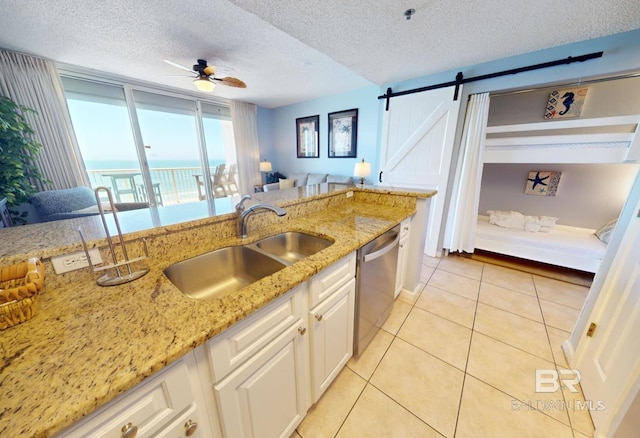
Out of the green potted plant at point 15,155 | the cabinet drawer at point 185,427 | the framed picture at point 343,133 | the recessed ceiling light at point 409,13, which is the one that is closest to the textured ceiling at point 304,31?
the recessed ceiling light at point 409,13

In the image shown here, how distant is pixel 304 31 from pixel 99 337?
84.5 inches

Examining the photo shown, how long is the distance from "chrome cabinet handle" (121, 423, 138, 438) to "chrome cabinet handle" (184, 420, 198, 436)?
135 millimetres

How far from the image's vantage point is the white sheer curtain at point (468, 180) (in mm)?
2338

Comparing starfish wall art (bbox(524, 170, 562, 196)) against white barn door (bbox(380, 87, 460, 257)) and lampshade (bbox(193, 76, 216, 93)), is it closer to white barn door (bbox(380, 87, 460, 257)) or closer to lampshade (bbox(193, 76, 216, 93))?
white barn door (bbox(380, 87, 460, 257))

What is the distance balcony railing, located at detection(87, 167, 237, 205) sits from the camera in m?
3.68

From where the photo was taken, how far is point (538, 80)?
2.03m

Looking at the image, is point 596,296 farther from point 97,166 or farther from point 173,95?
point 97,166

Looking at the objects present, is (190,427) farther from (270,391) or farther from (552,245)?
(552,245)

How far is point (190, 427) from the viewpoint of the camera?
1.95 ft

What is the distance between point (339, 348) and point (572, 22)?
9.22 feet

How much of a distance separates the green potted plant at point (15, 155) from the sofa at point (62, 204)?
0.13 metres

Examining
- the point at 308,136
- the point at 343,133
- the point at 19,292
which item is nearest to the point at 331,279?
the point at 19,292

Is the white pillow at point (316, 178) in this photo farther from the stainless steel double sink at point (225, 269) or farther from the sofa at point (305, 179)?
the stainless steel double sink at point (225, 269)

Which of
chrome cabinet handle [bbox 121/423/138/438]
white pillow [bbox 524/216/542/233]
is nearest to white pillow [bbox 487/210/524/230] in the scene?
white pillow [bbox 524/216/542/233]
